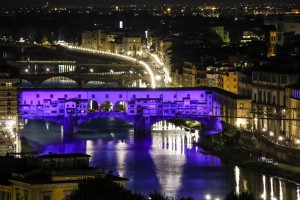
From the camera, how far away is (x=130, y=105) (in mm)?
30078

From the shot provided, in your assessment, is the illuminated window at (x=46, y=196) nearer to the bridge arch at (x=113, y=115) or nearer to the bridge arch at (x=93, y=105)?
the bridge arch at (x=113, y=115)

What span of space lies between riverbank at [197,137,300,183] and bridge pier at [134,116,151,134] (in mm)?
2389

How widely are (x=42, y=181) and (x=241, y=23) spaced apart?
5243cm

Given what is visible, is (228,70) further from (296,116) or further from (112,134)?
(296,116)

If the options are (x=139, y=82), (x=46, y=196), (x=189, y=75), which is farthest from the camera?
(x=139, y=82)

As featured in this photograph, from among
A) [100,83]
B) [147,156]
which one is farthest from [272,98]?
[100,83]

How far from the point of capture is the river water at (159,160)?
20.0 meters

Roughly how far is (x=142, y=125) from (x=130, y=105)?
2.50 ft

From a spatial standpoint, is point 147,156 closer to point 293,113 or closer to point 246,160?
point 246,160

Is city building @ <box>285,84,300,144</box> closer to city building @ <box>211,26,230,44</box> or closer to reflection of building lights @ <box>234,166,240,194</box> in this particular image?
reflection of building lights @ <box>234,166,240,194</box>

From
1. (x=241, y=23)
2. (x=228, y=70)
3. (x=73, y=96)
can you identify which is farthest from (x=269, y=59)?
(x=241, y=23)

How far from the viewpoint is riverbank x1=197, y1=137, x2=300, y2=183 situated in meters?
21.6

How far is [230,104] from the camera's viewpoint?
2872 cm

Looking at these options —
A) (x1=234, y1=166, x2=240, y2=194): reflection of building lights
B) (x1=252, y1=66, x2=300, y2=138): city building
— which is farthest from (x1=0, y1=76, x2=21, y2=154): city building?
(x1=234, y1=166, x2=240, y2=194): reflection of building lights
